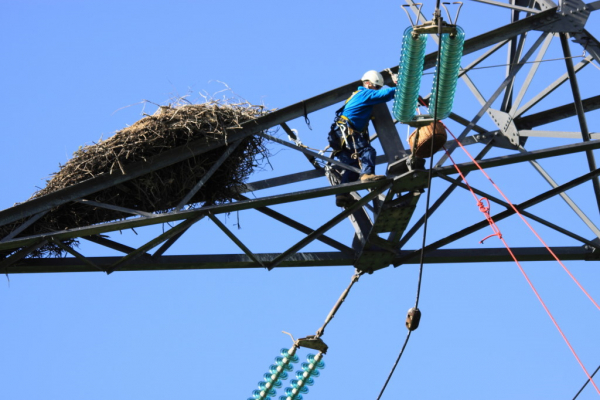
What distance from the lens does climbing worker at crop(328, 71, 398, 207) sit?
11.3 meters

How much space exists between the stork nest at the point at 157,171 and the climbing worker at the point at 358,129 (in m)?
0.79

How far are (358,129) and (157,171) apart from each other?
6.46ft

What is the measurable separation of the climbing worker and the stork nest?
790mm

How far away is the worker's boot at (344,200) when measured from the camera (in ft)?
39.2

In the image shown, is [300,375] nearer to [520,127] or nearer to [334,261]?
[334,261]

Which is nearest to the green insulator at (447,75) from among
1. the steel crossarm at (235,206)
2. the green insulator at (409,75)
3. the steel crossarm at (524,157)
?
the green insulator at (409,75)

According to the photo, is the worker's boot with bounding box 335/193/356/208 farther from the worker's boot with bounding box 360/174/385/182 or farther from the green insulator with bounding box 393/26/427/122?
the green insulator with bounding box 393/26/427/122

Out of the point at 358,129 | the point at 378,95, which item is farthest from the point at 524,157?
the point at 358,129

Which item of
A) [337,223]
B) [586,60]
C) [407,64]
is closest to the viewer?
[407,64]

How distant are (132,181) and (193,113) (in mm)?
878

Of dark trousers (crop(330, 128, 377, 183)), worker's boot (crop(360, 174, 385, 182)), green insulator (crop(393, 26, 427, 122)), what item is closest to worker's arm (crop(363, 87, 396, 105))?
dark trousers (crop(330, 128, 377, 183))

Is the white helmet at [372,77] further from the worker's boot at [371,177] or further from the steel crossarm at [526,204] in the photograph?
the steel crossarm at [526,204]

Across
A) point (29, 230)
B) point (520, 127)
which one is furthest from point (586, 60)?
point (29, 230)

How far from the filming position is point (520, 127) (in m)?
12.8
